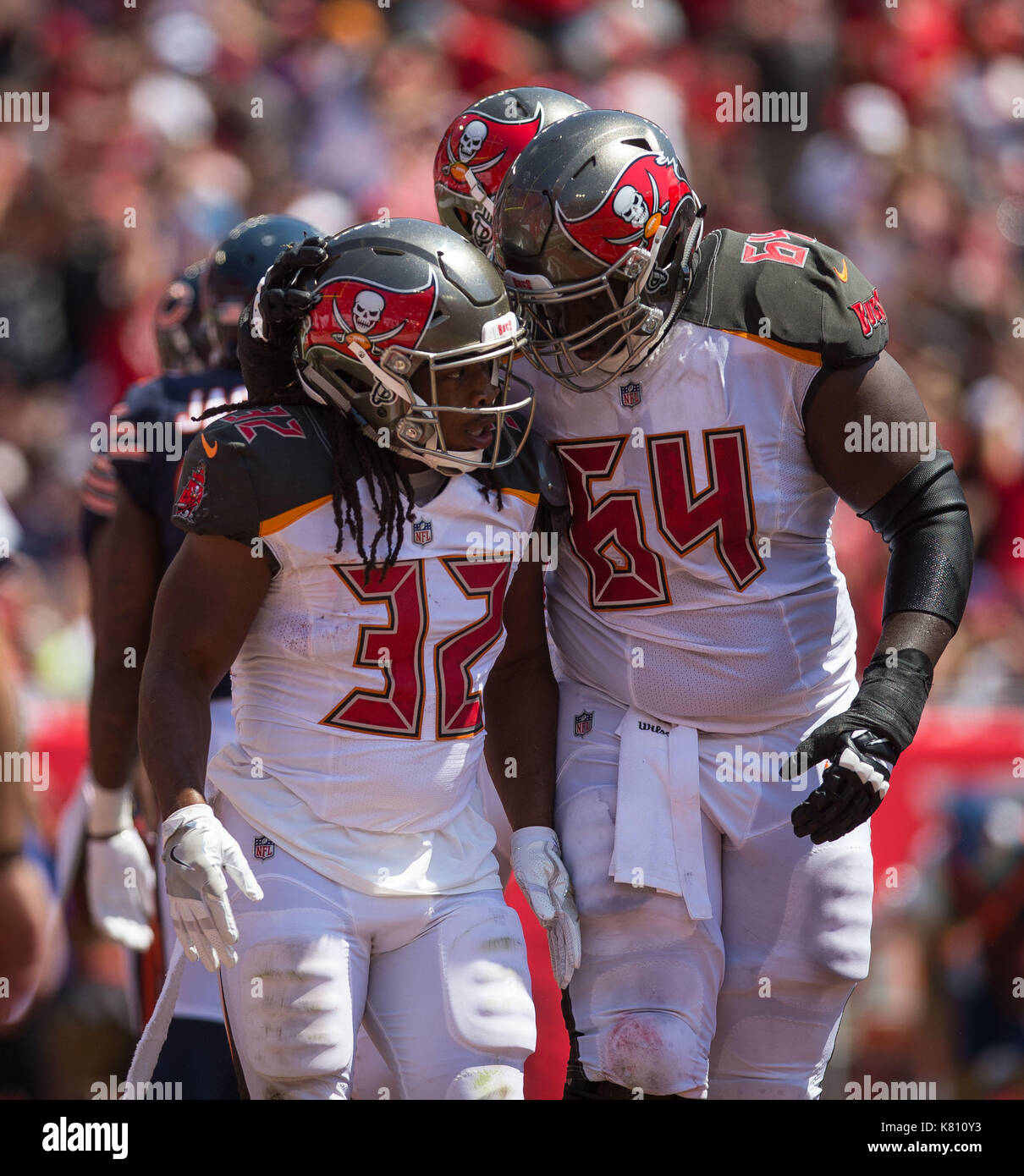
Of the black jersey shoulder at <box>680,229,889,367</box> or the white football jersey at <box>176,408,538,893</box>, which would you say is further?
the black jersey shoulder at <box>680,229,889,367</box>

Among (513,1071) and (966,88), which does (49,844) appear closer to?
(513,1071)

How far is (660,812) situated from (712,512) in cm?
59

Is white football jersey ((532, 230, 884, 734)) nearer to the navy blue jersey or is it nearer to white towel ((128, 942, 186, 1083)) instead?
white towel ((128, 942, 186, 1083))

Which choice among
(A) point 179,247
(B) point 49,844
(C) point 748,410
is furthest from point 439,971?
(A) point 179,247

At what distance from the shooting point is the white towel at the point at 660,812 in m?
3.19

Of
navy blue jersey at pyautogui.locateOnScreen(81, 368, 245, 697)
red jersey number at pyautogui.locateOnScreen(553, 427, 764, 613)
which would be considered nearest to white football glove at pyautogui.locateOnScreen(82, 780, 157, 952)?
navy blue jersey at pyautogui.locateOnScreen(81, 368, 245, 697)

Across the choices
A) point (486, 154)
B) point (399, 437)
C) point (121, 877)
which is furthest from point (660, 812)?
A: point (121, 877)

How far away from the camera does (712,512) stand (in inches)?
129

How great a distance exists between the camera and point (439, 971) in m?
2.91

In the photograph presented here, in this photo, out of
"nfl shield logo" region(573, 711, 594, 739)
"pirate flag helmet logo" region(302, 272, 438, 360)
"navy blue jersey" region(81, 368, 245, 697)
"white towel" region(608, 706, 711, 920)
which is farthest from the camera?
"navy blue jersey" region(81, 368, 245, 697)

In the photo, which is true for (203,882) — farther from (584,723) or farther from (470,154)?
(470,154)

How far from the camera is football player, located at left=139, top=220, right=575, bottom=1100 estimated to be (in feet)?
9.37

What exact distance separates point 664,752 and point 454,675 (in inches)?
20.0

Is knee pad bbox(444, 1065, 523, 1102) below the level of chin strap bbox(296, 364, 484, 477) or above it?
below
